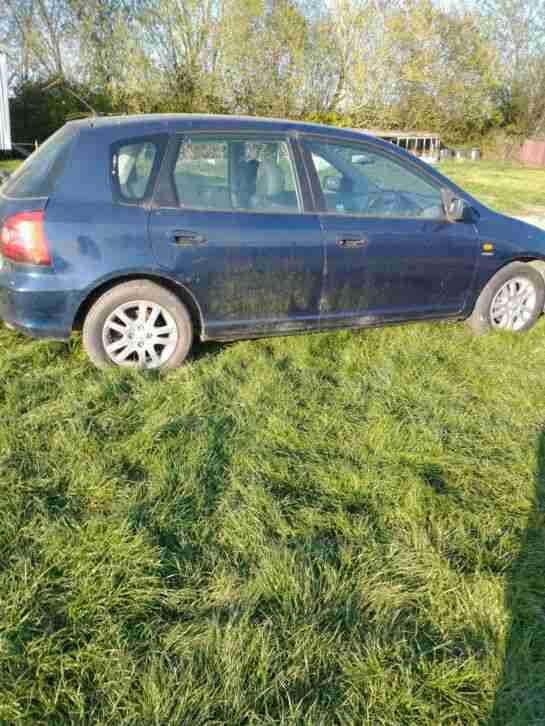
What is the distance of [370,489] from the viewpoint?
2.66 meters

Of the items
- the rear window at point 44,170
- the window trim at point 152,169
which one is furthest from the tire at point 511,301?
the rear window at point 44,170

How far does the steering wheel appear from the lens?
4.21 meters

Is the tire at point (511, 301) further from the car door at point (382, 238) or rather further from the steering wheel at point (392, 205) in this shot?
the steering wheel at point (392, 205)

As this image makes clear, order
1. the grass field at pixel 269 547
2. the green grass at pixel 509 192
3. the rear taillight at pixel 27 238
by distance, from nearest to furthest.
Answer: the grass field at pixel 269 547 < the rear taillight at pixel 27 238 < the green grass at pixel 509 192

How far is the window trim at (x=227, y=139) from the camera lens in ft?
11.8

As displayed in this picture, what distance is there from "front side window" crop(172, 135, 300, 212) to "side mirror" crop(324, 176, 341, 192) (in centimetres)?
27

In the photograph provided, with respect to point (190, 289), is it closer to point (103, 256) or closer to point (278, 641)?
point (103, 256)

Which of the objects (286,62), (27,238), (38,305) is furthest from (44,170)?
(286,62)

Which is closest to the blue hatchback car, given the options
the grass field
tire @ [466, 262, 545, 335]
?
tire @ [466, 262, 545, 335]

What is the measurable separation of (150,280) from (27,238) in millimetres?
753

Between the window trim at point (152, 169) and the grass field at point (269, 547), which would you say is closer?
the grass field at point (269, 547)

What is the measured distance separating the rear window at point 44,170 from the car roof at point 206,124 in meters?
0.17

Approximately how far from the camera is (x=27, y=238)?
333cm

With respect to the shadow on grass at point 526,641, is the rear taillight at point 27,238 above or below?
above
